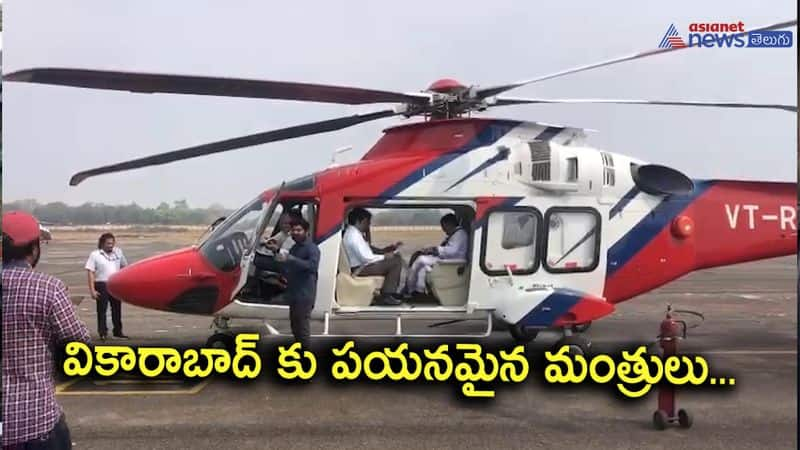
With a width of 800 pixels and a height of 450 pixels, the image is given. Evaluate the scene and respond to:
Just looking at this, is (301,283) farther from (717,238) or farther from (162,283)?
(717,238)

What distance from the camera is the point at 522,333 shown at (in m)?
7.89

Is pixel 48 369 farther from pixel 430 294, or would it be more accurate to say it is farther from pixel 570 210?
pixel 570 210

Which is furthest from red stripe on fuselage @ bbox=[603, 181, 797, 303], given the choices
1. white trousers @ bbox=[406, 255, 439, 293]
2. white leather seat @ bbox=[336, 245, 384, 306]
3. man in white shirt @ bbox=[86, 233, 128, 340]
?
man in white shirt @ bbox=[86, 233, 128, 340]

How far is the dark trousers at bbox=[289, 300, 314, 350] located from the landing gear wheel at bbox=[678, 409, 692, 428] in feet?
11.8

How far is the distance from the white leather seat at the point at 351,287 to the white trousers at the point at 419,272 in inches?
18.2

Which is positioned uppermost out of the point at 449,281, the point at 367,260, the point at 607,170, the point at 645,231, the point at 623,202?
the point at 607,170

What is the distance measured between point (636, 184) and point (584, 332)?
3115 mm

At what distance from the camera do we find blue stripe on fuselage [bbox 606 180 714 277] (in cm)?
773

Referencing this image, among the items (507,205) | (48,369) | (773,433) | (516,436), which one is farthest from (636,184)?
(48,369)

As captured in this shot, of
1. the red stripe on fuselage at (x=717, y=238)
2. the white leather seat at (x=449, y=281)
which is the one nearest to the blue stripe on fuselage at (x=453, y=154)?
the white leather seat at (x=449, y=281)

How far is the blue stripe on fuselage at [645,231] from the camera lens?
773 centimetres

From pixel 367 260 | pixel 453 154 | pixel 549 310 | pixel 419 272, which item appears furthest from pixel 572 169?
pixel 367 260

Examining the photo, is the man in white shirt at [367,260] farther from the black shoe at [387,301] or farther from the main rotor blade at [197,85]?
the main rotor blade at [197,85]

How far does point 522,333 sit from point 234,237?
3562 mm
